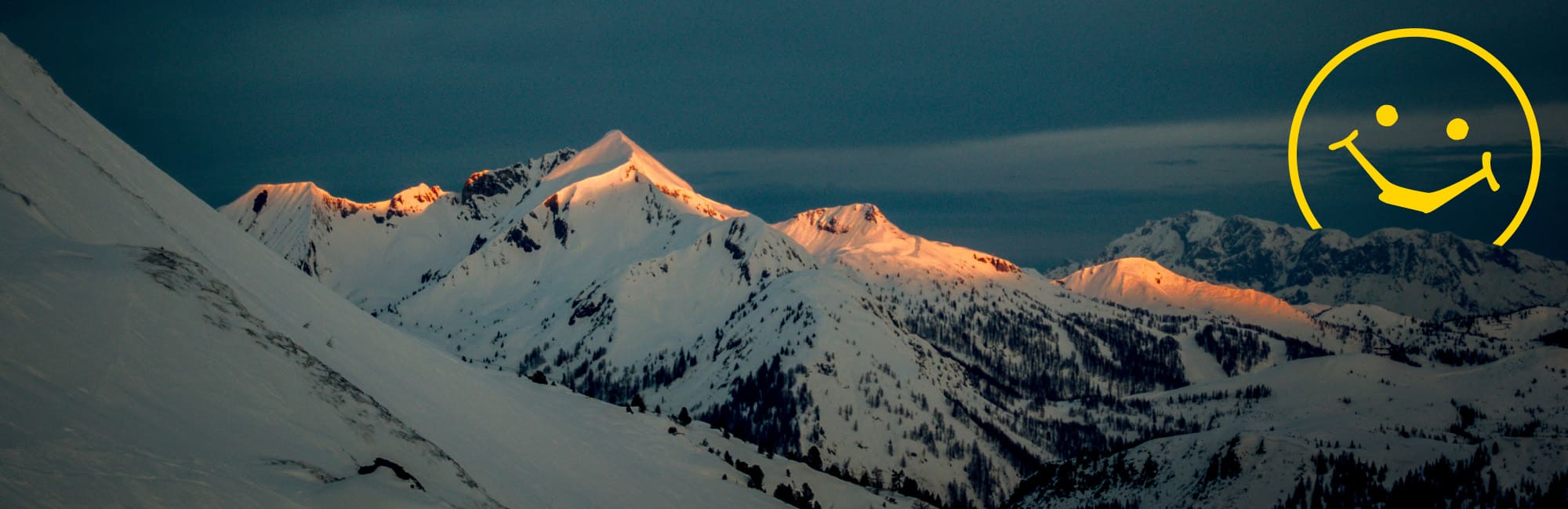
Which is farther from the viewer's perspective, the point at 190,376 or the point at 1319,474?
the point at 1319,474

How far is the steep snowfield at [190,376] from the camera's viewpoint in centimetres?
3062

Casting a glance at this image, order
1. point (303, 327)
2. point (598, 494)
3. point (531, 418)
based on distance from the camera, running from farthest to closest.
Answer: point (531, 418), point (598, 494), point (303, 327)

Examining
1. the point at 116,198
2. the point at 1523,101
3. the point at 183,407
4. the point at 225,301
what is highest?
the point at 1523,101

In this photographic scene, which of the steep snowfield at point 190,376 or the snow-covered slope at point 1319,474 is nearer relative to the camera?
the steep snowfield at point 190,376

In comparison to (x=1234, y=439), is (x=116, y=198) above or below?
above

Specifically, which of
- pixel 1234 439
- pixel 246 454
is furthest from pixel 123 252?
pixel 1234 439

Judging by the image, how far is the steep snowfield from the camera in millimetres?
30625

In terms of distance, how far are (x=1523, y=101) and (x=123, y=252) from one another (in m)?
86.0

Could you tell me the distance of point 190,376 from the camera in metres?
37.3

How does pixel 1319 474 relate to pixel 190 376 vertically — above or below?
→ below

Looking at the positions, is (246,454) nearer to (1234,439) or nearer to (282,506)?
(282,506)

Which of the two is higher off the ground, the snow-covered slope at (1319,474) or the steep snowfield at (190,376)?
the steep snowfield at (190,376)

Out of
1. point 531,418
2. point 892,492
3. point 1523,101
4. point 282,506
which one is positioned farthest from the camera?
point 892,492

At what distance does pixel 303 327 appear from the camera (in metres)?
53.9
